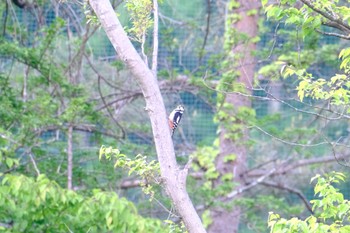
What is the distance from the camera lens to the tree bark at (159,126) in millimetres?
3240

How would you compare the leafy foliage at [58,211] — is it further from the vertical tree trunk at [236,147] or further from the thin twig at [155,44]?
the vertical tree trunk at [236,147]

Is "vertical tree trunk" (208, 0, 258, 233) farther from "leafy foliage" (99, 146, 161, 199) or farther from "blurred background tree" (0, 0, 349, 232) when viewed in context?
"leafy foliage" (99, 146, 161, 199)

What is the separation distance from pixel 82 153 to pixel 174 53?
1.78 metres

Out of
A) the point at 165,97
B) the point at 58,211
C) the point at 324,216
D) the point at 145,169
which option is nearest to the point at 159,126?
the point at 145,169

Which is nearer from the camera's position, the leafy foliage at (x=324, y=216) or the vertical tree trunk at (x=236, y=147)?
the leafy foliage at (x=324, y=216)

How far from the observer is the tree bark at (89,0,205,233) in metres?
3.24

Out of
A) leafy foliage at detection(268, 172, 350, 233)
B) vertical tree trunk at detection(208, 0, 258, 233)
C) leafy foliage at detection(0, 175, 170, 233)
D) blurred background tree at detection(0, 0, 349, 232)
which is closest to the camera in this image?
leafy foliage at detection(268, 172, 350, 233)

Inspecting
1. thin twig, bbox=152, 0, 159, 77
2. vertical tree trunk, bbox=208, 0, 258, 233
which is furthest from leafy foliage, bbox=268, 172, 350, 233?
vertical tree trunk, bbox=208, 0, 258, 233

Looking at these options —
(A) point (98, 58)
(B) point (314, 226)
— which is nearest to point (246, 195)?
(A) point (98, 58)

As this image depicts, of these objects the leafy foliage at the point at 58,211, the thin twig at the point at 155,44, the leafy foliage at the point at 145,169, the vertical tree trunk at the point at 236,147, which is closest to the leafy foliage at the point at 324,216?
the leafy foliage at the point at 145,169

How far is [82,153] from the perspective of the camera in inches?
289

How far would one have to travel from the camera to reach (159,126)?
3238mm

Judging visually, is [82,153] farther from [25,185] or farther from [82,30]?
[25,185]

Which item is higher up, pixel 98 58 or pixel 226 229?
pixel 98 58
